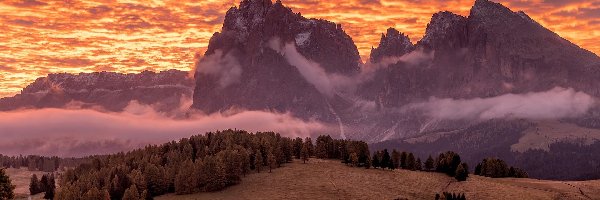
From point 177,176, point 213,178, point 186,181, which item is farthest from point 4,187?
point 213,178

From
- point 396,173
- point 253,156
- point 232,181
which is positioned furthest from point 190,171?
point 396,173

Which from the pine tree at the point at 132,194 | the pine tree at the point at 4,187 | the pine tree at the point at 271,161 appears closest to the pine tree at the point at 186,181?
the pine tree at the point at 132,194

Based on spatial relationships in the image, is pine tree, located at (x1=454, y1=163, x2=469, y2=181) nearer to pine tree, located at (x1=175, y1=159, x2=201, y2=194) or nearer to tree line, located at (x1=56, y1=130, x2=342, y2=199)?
tree line, located at (x1=56, y1=130, x2=342, y2=199)

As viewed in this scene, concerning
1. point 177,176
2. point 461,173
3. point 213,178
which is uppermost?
point 461,173

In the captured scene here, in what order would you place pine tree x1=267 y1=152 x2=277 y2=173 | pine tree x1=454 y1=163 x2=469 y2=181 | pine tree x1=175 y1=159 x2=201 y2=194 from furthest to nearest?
pine tree x1=267 y1=152 x2=277 y2=173 < pine tree x1=454 y1=163 x2=469 y2=181 < pine tree x1=175 y1=159 x2=201 y2=194

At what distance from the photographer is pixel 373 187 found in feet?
518

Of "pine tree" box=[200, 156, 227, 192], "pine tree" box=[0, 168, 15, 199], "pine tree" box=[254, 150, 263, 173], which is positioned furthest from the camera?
A: "pine tree" box=[254, 150, 263, 173]

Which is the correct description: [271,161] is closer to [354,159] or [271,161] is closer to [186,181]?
[354,159]

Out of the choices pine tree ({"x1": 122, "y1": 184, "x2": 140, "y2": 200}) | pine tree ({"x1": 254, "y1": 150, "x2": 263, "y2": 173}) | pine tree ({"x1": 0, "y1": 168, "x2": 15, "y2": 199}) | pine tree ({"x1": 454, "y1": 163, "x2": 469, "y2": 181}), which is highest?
pine tree ({"x1": 254, "y1": 150, "x2": 263, "y2": 173})

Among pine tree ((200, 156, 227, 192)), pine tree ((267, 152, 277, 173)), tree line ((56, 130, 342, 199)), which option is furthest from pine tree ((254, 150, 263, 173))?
pine tree ((200, 156, 227, 192))

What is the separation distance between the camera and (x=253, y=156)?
189 metres

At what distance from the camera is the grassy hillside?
487ft

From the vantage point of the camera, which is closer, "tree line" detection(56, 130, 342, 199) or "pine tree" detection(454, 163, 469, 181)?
"tree line" detection(56, 130, 342, 199)

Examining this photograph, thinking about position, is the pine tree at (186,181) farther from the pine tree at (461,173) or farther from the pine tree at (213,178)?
the pine tree at (461,173)
